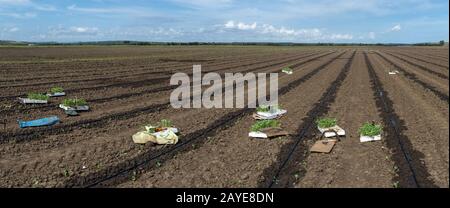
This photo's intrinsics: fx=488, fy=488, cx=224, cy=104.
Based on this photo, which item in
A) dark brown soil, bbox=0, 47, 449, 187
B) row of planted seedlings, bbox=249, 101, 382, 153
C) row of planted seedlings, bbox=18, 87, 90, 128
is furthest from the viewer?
row of planted seedlings, bbox=18, 87, 90, 128

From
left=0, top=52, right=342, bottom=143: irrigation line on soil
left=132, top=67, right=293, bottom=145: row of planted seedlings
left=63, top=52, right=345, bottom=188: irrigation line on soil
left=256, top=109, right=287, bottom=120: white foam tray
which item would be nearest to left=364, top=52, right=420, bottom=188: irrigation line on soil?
left=132, top=67, right=293, bottom=145: row of planted seedlings

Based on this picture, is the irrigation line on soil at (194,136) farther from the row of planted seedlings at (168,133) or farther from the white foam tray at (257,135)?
the white foam tray at (257,135)

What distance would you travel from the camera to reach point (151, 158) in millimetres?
9578

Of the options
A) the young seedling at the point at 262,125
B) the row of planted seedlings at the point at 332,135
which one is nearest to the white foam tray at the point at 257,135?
the young seedling at the point at 262,125

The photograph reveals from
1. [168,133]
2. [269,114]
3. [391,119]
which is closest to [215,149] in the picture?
[168,133]

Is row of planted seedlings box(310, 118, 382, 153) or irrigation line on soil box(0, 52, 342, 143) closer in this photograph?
row of planted seedlings box(310, 118, 382, 153)

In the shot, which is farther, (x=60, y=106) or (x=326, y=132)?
(x=60, y=106)

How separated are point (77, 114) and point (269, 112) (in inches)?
217

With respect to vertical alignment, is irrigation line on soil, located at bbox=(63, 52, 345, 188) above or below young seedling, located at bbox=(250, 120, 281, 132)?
below

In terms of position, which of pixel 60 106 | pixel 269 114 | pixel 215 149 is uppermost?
pixel 60 106

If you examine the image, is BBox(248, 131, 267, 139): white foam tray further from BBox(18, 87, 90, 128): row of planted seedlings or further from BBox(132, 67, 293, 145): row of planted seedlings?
BBox(18, 87, 90, 128): row of planted seedlings

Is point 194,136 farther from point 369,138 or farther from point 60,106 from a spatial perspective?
point 60,106
